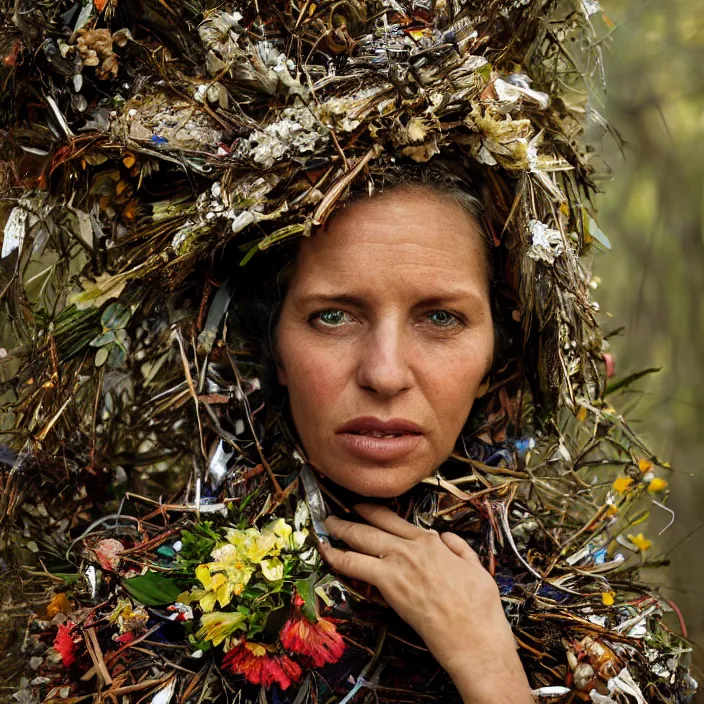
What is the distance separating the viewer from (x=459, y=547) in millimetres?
1703

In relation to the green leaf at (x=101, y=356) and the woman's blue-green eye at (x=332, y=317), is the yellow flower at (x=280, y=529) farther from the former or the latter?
the green leaf at (x=101, y=356)

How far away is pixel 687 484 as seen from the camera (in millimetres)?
3379

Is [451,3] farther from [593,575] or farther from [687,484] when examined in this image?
[687,484]

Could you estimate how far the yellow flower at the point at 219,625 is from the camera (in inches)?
61.4

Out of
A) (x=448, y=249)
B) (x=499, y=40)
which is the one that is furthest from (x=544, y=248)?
(x=499, y=40)

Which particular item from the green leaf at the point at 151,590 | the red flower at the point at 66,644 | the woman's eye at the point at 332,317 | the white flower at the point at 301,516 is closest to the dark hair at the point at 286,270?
the woman's eye at the point at 332,317

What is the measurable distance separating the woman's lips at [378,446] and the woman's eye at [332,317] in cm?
27

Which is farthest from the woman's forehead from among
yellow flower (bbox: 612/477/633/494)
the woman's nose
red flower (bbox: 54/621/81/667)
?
red flower (bbox: 54/621/81/667)

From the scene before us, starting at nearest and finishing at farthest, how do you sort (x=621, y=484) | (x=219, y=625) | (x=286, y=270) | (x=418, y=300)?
1. (x=219, y=625)
2. (x=418, y=300)
3. (x=286, y=270)
4. (x=621, y=484)

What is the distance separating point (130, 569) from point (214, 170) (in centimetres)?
97

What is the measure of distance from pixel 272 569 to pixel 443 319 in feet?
2.32

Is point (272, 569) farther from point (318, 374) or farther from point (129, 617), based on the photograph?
point (318, 374)

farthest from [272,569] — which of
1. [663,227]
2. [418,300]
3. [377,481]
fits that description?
[663,227]

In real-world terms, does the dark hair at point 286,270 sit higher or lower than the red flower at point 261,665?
higher
